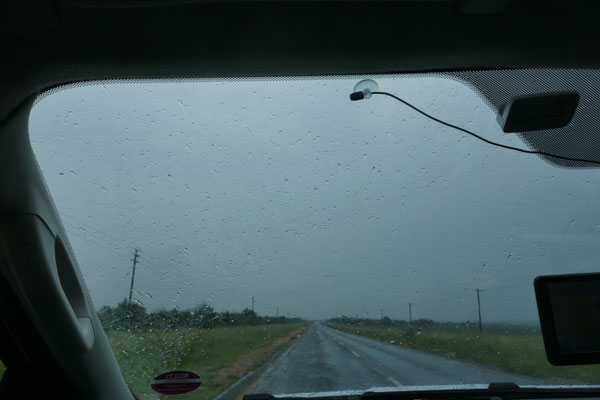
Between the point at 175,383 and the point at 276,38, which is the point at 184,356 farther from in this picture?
the point at 276,38

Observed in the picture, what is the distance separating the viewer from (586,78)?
4082mm

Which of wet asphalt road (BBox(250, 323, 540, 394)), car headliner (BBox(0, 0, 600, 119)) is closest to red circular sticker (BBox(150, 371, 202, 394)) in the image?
wet asphalt road (BBox(250, 323, 540, 394))

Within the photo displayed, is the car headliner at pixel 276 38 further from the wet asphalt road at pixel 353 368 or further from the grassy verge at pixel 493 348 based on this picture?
the wet asphalt road at pixel 353 368

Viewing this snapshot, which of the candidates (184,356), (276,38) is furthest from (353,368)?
(276,38)

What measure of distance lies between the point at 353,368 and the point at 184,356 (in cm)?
147

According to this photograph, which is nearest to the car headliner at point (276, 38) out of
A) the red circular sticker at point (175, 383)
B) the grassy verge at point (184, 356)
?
the grassy verge at point (184, 356)

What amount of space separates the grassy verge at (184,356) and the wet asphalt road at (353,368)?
308 millimetres

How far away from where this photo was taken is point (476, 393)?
161 inches

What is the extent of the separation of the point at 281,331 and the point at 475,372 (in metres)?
1.61

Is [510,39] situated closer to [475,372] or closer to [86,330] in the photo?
[475,372]

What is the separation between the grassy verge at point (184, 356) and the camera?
427 cm

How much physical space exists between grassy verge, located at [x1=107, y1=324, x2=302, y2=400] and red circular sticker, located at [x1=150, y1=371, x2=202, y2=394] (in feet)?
0.21

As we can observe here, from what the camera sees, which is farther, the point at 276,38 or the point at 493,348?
the point at 493,348

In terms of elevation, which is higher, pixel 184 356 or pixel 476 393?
pixel 184 356
